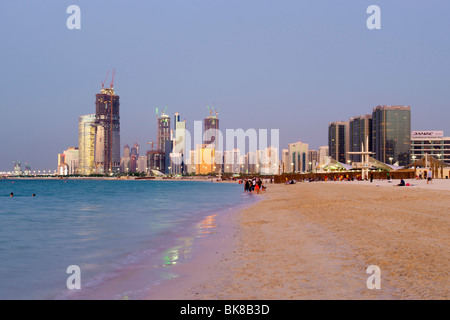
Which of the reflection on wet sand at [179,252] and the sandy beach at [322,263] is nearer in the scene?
the sandy beach at [322,263]

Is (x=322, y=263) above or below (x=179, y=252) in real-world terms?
above

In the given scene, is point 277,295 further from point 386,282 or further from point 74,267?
point 74,267

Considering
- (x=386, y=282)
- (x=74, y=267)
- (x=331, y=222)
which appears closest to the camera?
(x=386, y=282)

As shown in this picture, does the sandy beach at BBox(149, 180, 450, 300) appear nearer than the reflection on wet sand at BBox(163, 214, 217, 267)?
Yes

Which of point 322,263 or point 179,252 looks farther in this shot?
point 179,252

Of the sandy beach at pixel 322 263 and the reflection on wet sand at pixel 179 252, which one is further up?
the sandy beach at pixel 322 263

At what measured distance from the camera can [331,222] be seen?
692 inches

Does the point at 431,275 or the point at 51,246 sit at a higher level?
the point at 431,275

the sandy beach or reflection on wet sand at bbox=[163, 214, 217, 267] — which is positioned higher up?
the sandy beach

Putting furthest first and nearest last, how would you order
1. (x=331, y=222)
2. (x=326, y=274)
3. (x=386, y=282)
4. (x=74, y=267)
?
(x=331, y=222), (x=74, y=267), (x=326, y=274), (x=386, y=282)

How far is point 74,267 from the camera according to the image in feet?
39.2
